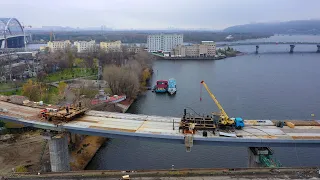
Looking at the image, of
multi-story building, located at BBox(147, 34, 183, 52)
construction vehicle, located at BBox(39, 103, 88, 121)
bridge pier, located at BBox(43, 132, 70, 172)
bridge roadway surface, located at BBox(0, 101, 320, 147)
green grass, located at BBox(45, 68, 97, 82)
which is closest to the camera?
bridge roadway surface, located at BBox(0, 101, 320, 147)

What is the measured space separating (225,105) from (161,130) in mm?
12563

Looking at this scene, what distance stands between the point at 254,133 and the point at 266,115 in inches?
385

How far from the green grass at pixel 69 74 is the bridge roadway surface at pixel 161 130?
17.7 m

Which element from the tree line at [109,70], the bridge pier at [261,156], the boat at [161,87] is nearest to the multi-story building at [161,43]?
the tree line at [109,70]

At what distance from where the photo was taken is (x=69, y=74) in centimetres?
3328

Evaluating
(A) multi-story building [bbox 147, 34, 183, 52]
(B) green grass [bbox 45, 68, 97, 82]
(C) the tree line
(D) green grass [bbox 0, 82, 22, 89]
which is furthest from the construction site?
(A) multi-story building [bbox 147, 34, 183, 52]

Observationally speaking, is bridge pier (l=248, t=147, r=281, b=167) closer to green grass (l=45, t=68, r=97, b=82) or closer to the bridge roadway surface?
the bridge roadway surface

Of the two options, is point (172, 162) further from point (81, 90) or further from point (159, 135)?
point (81, 90)

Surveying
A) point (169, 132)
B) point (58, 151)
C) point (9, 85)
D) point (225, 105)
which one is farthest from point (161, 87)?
point (58, 151)

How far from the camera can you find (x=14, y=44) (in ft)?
234

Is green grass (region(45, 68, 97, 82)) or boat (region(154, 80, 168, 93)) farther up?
green grass (region(45, 68, 97, 82))

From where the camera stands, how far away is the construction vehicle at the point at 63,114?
12281mm

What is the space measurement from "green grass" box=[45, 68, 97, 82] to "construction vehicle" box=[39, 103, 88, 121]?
58.7 feet

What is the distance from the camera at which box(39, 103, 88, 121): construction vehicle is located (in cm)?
1228
